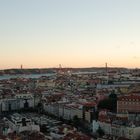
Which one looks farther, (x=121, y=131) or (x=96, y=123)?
(x=96, y=123)

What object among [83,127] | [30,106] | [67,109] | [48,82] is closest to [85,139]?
[83,127]

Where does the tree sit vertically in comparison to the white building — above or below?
below

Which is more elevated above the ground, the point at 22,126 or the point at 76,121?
the point at 22,126

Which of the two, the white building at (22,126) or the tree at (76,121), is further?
the tree at (76,121)

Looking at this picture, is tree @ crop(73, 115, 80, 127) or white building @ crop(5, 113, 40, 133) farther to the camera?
tree @ crop(73, 115, 80, 127)

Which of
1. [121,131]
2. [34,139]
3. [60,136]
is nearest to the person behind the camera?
[34,139]

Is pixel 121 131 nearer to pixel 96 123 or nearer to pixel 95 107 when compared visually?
pixel 96 123

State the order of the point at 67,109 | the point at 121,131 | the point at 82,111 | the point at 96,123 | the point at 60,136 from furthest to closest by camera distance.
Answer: the point at 67,109
the point at 82,111
the point at 96,123
the point at 121,131
the point at 60,136

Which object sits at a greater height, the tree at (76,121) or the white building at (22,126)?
the white building at (22,126)

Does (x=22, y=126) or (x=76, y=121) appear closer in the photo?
(x=22, y=126)

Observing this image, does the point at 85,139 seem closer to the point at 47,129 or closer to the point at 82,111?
the point at 47,129
